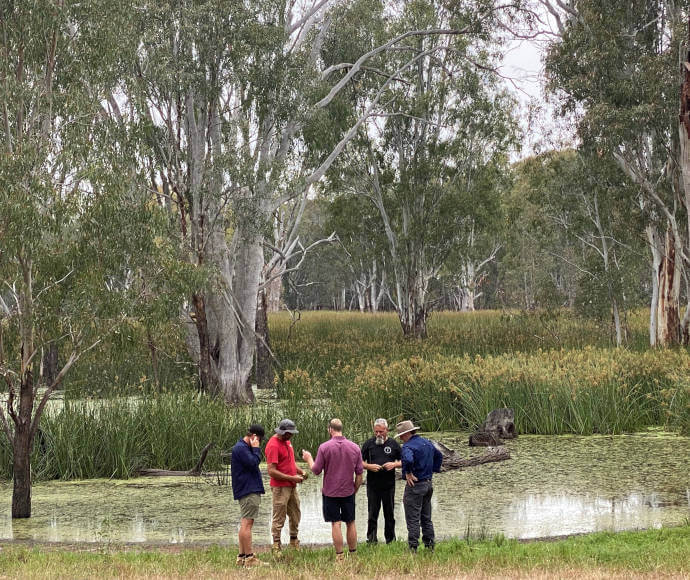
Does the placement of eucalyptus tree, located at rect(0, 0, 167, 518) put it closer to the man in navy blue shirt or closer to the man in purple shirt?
the man in navy blue shirt

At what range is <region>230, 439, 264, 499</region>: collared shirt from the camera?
795 cm

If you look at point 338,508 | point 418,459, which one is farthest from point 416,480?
point 338,508

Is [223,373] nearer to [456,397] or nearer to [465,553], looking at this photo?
[456,397]

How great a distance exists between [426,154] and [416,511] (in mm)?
25438

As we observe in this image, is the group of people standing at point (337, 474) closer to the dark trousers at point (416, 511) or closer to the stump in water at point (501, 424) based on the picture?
the dark trousers at point (416, 511)

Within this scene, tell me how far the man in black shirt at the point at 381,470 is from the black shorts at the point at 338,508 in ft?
1.20

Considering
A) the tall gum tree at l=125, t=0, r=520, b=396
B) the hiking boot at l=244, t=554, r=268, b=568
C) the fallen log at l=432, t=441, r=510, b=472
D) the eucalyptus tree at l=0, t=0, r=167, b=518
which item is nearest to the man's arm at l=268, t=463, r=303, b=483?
the hiking boot at l=244, t=554, r=268, b=568

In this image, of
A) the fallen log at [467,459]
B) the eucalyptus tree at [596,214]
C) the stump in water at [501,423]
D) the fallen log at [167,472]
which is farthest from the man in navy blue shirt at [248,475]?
the eucalyptus tree at [596,214]

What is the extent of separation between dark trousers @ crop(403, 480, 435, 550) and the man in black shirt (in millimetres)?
274

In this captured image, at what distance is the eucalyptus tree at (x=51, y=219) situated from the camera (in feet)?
33.4

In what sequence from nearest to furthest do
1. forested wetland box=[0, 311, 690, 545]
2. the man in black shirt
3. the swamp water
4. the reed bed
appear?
the man in black shirt → the swamp water → forested wetland box=[0, 311, 690, 545] → the reed bed

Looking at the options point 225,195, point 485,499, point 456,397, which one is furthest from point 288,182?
point 485,499

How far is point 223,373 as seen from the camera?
A: 19844 mm

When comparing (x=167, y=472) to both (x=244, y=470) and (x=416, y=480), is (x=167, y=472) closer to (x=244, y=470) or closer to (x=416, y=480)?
(x=244, y=470)
